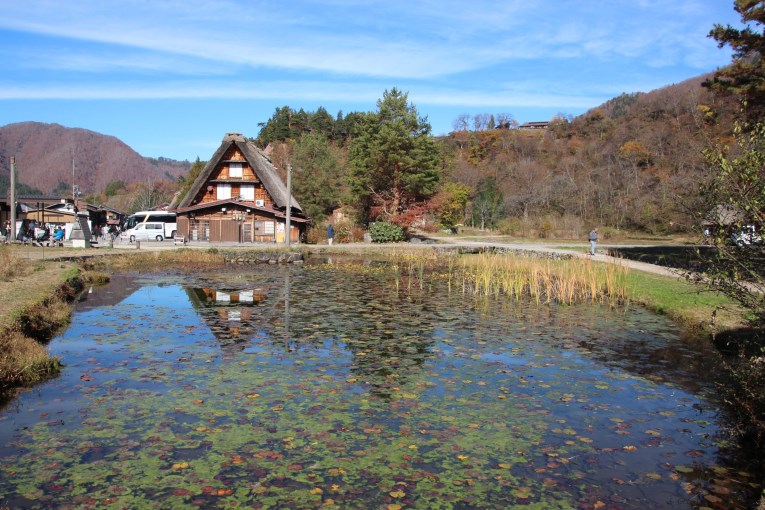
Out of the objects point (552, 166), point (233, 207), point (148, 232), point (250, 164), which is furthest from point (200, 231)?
point (552, 166)

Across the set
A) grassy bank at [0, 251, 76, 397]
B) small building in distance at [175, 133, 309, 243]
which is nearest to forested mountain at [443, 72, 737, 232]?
small building in distance at [175, 133, 309, 243]

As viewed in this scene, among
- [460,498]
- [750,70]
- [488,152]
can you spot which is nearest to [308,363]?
[460,498]

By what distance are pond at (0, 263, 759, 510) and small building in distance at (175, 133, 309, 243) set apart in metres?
26.8

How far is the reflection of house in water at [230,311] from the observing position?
394 inches

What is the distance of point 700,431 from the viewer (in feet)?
19.2

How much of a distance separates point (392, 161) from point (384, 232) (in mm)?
5287

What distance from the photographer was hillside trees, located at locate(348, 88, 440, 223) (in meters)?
40.0

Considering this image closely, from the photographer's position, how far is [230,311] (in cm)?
1254

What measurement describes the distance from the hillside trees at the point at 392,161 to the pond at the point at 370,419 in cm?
2976

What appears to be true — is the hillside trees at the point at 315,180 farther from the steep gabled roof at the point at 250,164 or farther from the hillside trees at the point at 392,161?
the steep gabled roof at the point at 250,164

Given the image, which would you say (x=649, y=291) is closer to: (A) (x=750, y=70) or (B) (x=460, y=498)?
(A) (x=750, y=70)

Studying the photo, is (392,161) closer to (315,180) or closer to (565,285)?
(315,180)

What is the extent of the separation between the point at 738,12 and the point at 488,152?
72.6m

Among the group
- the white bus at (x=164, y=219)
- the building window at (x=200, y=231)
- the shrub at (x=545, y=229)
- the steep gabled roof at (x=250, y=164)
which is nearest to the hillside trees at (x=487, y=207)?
the shrub at (x=545, y=229)
